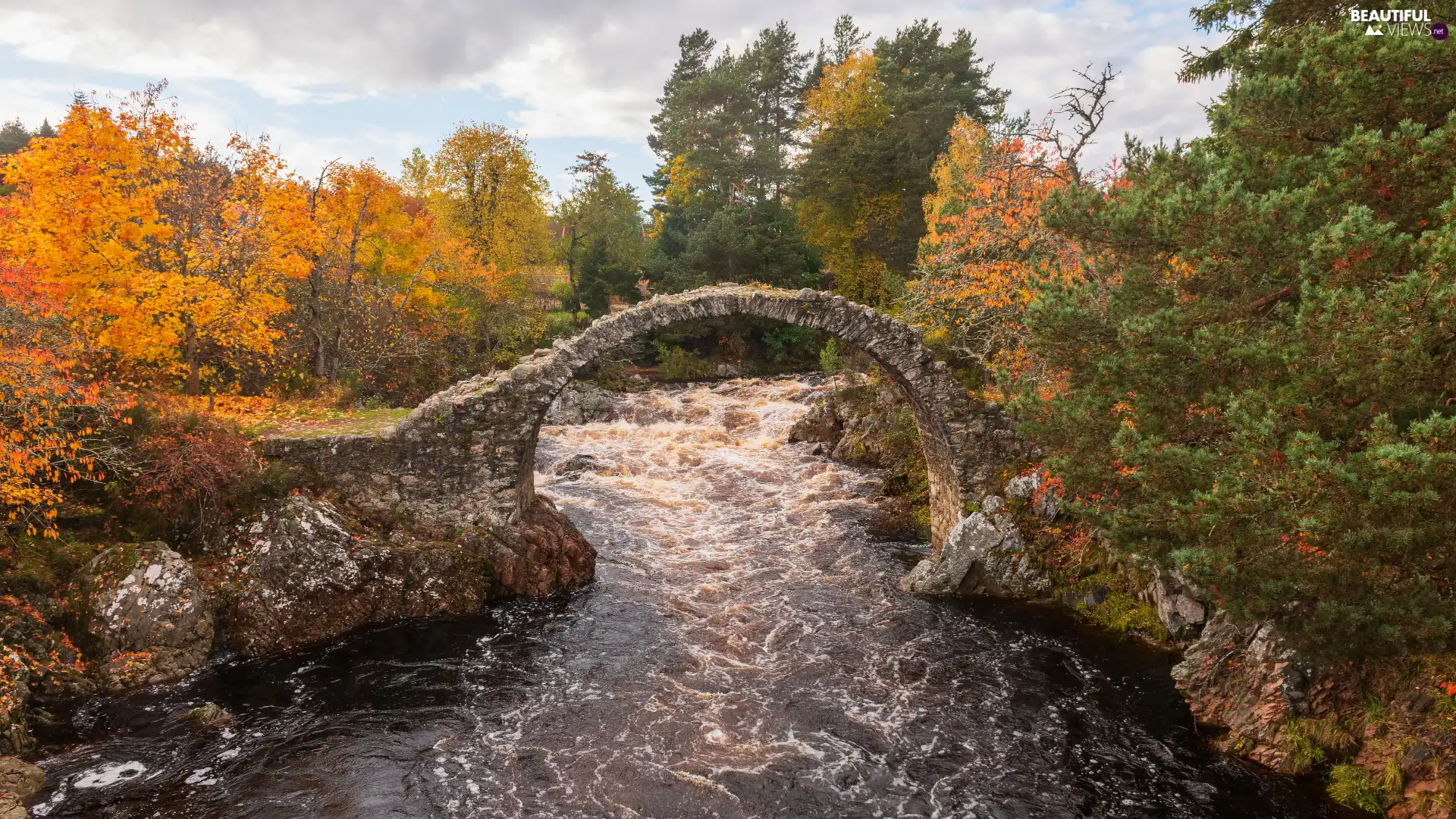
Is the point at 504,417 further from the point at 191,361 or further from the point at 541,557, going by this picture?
the point at 191,361

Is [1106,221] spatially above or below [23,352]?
above

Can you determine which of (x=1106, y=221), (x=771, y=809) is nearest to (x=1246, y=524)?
(x=1106, y=221)

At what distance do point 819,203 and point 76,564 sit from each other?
38.2 meters

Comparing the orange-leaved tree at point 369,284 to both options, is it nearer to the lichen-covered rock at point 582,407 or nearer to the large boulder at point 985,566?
the lichen-covered rock at point 582,407

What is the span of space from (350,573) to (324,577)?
1.33ft

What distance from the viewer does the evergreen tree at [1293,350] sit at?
6742 millimetres

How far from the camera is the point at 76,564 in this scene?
11250mm

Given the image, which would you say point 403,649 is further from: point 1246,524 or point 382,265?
point 382,265

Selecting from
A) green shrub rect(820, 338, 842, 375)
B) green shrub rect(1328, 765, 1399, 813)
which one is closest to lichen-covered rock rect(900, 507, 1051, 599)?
green shrub rect(1328, 765, 1399, 813)

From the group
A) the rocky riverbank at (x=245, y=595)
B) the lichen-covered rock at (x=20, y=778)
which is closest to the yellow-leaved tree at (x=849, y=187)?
the rocky riverbank at (x=245, y=595)

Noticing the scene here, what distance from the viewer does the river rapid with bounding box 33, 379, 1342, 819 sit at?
8.72 meters

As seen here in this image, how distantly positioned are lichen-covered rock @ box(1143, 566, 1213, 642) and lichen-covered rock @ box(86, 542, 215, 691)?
50.0 feet

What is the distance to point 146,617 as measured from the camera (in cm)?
1109

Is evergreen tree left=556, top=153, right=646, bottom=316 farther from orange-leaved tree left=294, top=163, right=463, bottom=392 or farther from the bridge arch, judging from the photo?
the bridge arch
